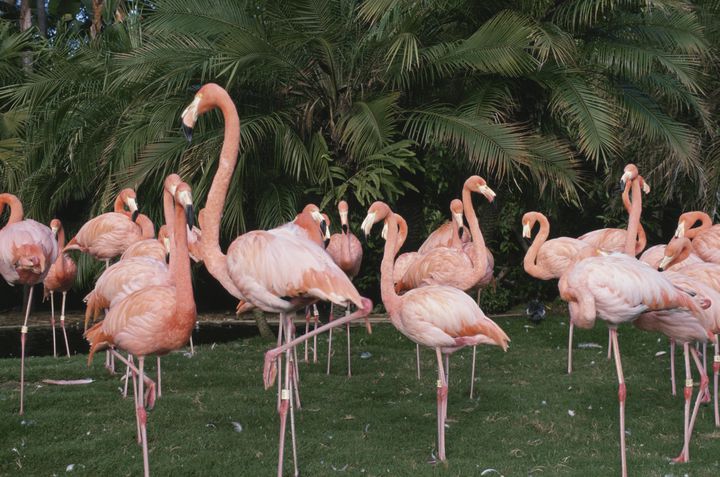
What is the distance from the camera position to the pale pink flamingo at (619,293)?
15.5 feet

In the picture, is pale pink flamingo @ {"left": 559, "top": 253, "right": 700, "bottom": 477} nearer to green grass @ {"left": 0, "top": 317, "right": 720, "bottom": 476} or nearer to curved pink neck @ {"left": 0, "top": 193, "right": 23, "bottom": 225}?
green grass @ {"left": 0, "top": 317, "right": 720, "bottom": 476}

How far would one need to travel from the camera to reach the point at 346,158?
931cm

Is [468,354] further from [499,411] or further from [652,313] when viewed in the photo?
[652,313]

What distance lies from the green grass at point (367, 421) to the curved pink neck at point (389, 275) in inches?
36.5

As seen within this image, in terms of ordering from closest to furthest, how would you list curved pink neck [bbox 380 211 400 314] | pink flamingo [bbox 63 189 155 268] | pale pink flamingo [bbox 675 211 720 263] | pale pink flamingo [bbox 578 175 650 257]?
curved pink neck [bbox 380 211 400 314], pale pink flamingo [bbox 675 211 720 263], pink flamingo [bbox 63 189 155 268], pale pink flamingo [bbox 578 175 650 257]

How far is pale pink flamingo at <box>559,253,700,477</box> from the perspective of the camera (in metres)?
4.73

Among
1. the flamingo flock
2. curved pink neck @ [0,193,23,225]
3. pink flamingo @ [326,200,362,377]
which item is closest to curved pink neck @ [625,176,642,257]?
the flamingo flock

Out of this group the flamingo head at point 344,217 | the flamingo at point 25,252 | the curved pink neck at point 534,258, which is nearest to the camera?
the flamingo at point 25,252

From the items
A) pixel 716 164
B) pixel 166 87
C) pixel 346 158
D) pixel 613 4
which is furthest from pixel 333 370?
pixel 716 164

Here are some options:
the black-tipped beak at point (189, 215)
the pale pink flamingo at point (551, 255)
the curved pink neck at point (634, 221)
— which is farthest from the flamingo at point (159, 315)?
the pale pink flamingo at point (551, 255)

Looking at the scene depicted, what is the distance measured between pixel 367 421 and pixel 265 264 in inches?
68.5

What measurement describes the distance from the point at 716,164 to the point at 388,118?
4.48 m

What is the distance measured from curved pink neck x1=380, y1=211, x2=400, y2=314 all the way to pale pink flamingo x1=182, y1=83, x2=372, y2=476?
1.43 ft

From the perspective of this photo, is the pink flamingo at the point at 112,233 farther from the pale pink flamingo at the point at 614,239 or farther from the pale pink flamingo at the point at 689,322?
the pale pink flamingo at the point at 689,322
